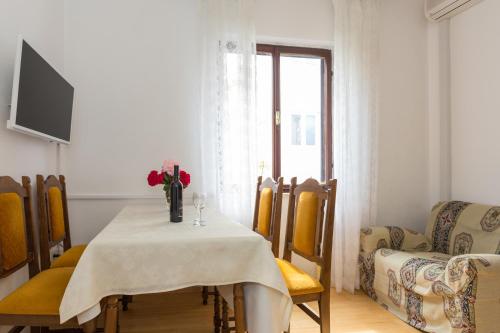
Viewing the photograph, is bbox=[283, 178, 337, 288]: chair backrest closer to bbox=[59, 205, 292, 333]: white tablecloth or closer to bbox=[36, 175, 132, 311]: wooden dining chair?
bbox=[59, 205, 292, 333]: white tablecloth

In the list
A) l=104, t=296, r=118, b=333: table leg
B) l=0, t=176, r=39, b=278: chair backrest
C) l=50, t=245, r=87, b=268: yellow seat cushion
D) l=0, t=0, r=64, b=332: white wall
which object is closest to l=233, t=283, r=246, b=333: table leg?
l=104, t=296, r=118, b=333: table leg

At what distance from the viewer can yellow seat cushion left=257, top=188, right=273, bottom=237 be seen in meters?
2.43

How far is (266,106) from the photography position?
358cm

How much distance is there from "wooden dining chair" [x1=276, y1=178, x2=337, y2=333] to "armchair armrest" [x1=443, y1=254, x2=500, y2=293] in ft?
2.85

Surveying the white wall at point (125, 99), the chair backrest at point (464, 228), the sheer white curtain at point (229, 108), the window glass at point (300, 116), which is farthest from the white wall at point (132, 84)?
the chair backrest at point (464, 228)

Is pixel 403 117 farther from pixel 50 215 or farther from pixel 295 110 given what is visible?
pixel 50 215

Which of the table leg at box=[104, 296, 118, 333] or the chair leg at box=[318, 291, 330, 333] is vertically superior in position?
the table leg at box=[104, 296, 118, 333]

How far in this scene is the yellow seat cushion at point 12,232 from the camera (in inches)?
65.8

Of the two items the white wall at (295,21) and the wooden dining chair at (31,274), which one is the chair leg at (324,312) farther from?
the white wall at (295,21)

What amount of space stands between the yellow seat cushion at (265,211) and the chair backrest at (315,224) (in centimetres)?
20

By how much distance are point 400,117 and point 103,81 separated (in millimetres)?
2885

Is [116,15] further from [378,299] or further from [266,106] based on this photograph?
[378,299]

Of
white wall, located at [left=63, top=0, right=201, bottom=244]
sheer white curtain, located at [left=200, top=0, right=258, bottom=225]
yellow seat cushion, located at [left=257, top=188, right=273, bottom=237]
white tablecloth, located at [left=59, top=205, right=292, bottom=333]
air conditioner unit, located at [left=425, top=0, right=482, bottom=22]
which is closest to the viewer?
white tablecloth, located at [left=59, top=205, right=292, bottom=333]

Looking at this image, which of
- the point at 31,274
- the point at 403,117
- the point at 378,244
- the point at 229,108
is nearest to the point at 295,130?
the point at 229,108
